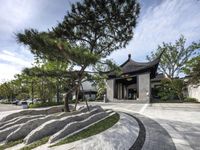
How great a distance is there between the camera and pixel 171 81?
20969mm

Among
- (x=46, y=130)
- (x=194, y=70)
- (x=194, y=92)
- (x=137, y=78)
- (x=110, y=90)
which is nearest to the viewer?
(x=46, y=130)

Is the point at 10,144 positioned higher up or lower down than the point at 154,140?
lower down

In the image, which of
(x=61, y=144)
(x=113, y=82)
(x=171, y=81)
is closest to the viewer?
(x=61, y=144)

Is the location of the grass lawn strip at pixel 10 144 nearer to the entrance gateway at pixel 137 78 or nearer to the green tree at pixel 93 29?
the green tree at pixel 93 29

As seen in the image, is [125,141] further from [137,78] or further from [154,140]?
[137,78]

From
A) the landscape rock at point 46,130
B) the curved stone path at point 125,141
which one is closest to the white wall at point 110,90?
the landscape rock at point 46,130

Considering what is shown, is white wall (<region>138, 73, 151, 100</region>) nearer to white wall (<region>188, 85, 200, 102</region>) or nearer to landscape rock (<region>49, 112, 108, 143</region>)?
white wall (<region>188, 85, 200, 102</region>)

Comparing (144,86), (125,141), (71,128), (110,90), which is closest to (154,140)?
(125,141)

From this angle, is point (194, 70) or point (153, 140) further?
point (194, 70)

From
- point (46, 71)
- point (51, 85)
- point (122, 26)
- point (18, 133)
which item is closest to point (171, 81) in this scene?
point (122, 26)

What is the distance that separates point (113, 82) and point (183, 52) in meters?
10.1

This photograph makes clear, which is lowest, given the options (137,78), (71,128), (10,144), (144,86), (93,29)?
(10,144)

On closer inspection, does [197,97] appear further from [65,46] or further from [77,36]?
[65,46]

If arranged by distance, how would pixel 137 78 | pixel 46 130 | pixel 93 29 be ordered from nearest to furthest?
pixel 46 130
pixel 93 29
pixel 137 78
